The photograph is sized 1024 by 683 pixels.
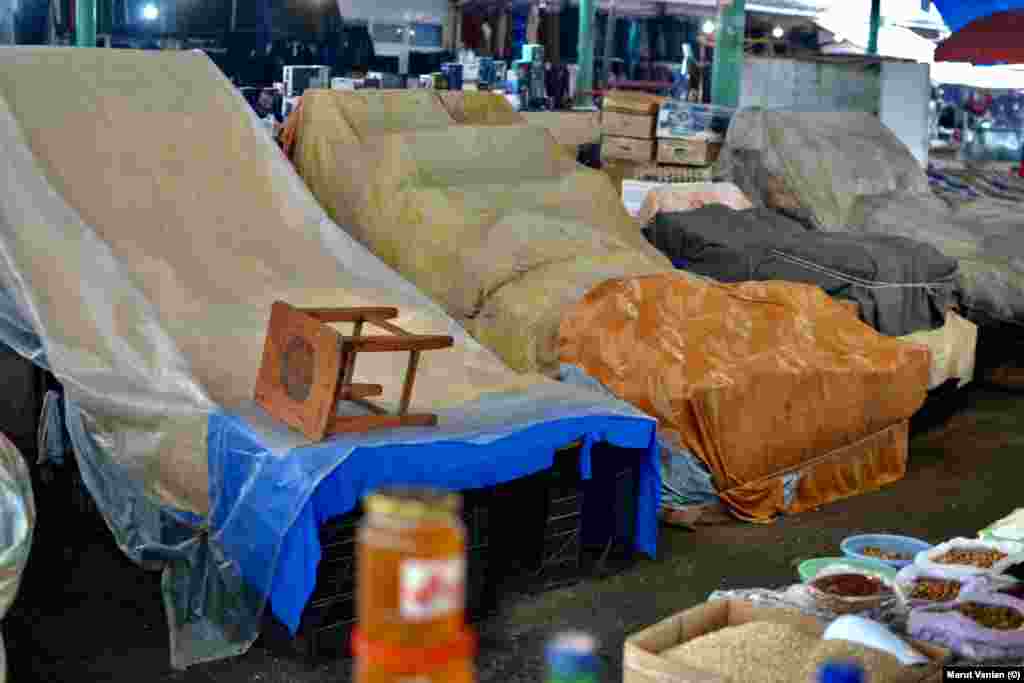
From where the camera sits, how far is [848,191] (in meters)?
11.0

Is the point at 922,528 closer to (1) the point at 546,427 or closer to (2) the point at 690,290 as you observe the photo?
(2) the point at 690,290

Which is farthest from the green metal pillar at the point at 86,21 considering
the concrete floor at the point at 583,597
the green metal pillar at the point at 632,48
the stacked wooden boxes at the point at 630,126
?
the green metal pillar at the point at 632,48

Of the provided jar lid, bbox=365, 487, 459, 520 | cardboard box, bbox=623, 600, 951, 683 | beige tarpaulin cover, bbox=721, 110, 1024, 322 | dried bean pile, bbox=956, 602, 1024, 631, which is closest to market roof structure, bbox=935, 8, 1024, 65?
beige tarpaulin cover, bbox=721, 110, 1024, 322

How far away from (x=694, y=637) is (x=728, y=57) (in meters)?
9.63

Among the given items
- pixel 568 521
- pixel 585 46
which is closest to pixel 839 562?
pixel 568 521

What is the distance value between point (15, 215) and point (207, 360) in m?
1.14

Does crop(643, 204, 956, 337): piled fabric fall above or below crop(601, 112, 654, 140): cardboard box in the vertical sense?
below

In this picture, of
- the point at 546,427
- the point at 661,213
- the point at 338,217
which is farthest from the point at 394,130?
the point at 546,427

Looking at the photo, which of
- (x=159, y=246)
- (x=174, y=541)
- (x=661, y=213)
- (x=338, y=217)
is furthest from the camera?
(x=661, y=213)

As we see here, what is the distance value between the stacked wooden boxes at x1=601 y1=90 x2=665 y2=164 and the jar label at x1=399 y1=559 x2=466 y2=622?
32.0ft

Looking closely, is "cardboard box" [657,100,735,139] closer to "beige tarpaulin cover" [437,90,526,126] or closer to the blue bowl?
"beige tarpaulin cover" [437,90,526,126]

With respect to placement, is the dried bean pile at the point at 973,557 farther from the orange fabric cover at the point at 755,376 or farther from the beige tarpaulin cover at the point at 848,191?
the beige tarpaulin cover at the point at 848,191

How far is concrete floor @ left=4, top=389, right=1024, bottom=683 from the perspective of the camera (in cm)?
515

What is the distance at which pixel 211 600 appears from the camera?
213 inches
